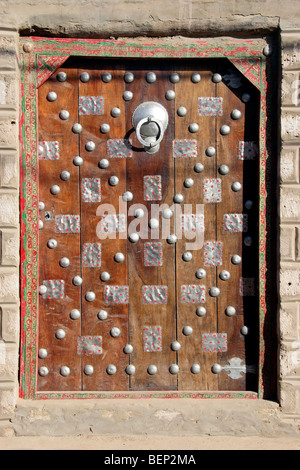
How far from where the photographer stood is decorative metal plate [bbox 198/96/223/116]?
2693 millimetres

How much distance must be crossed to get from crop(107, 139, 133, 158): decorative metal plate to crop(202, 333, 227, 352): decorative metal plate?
1.09m

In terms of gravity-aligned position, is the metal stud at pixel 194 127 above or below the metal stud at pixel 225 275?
above

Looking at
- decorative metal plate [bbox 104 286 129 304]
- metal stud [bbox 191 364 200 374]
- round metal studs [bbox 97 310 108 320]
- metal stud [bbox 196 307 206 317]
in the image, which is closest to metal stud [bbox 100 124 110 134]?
decorative metal plate [bbox 104 286 129 304]

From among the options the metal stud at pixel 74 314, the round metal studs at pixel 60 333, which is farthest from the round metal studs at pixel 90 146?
the round metal studs at pixel 60 333

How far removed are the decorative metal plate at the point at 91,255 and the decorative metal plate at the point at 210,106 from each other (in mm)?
929

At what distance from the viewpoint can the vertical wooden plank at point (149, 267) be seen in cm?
270

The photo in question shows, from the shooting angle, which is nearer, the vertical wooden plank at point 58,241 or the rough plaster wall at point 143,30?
the rough plaster wall at point 143,30

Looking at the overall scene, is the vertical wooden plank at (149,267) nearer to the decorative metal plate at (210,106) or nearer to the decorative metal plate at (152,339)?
the decorative metal plate at (152,339)

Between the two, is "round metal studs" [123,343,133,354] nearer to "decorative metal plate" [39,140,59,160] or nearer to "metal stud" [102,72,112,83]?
"decorative metal plate" [39,140,59,160]

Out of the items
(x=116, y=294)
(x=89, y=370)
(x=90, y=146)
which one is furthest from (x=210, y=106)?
(x=89, y=370)

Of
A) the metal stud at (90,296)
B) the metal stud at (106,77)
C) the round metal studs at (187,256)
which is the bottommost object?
the metal stud at (90,296)

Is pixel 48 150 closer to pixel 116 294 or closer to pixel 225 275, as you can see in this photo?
pixel 116 294

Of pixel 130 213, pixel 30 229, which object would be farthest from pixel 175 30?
pixel 30 229

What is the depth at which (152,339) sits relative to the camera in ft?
8.86
